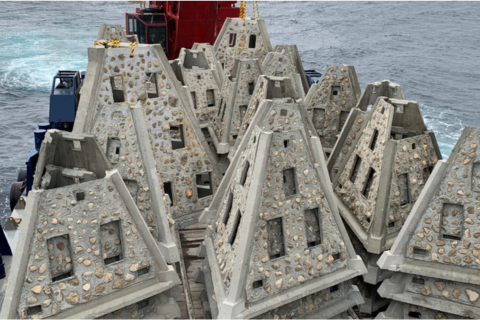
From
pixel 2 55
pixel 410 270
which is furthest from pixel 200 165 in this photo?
pixel 2 55

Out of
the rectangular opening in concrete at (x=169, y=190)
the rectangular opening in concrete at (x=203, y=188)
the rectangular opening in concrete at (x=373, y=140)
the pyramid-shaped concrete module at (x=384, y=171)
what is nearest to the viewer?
the pyramid-shaped concrete module at (x=384, y=171)

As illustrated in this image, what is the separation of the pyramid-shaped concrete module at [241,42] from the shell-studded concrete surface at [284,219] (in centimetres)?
1097

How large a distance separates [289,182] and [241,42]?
12.4 m

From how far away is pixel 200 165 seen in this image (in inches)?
522

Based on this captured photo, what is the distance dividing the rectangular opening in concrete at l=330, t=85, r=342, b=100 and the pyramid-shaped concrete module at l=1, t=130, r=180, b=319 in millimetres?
8321

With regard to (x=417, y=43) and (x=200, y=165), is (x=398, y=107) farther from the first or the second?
(x=417, y=43)

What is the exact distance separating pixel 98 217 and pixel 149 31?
25968 millimetres

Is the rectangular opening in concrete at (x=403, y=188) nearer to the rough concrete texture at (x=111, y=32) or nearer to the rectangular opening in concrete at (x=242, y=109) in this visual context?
the rectangular opening in concrete at (x=242, y=109)

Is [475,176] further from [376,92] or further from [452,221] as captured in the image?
[376,92]

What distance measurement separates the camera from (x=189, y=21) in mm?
32312

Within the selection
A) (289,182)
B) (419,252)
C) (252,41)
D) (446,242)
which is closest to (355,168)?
(419,252)

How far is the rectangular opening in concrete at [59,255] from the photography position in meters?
8.01

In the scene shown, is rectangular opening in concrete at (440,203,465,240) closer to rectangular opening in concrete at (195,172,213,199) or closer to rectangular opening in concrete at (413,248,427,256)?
rectangular opening in concrete at (413,248,427,256)

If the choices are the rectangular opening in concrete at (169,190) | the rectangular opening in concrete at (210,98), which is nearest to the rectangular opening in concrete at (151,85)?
the rectangular opening in concrete at (169,190)
